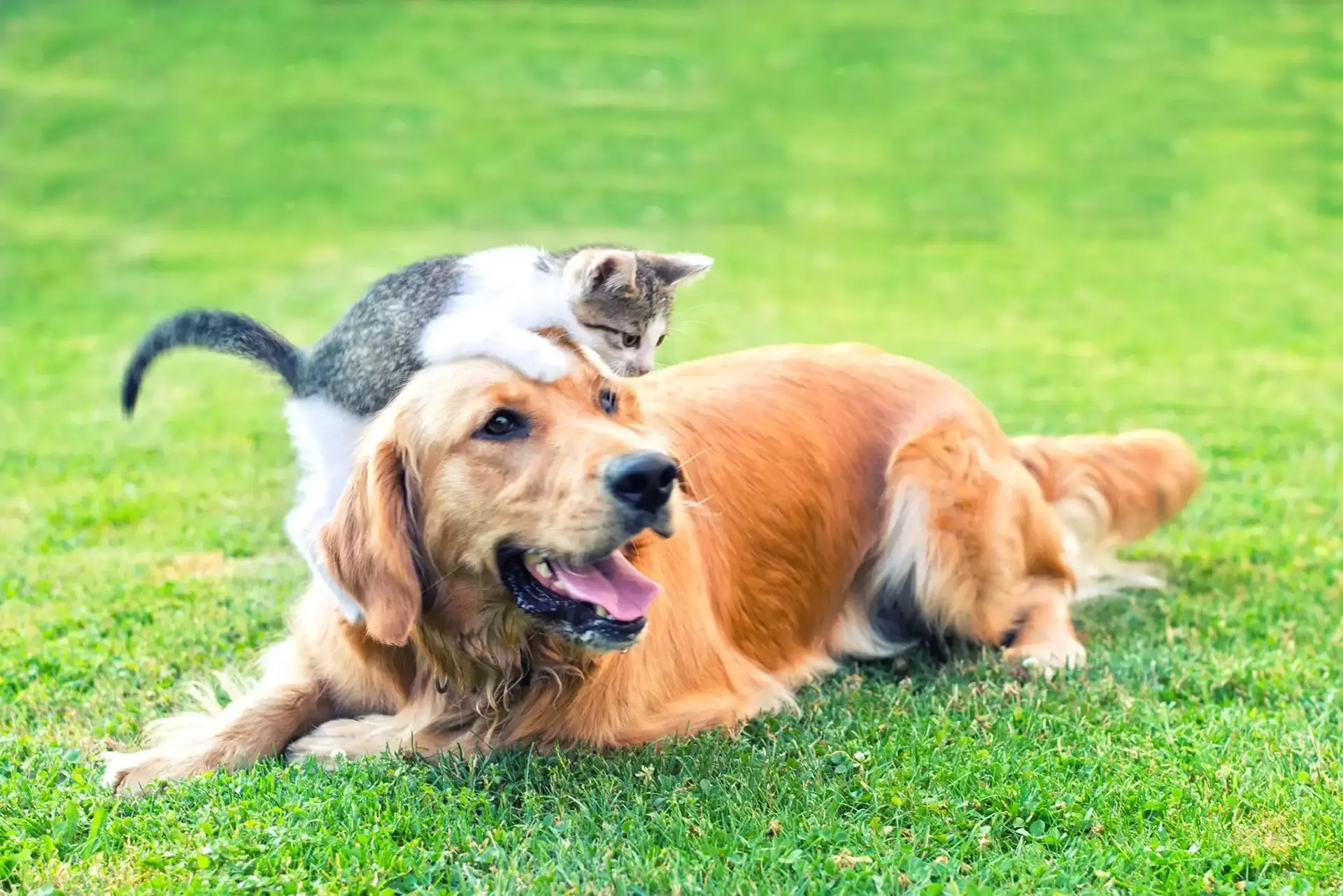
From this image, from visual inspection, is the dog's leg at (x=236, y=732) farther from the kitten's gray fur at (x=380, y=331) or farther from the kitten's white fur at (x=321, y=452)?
the kitten's gray fur at (x=380, y=331)

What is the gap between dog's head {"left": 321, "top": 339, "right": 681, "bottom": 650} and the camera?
3518mm

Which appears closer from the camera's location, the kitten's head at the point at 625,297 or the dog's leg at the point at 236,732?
the dog's leg at the point at 236,732

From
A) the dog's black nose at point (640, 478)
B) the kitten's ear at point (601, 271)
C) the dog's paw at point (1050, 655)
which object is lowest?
the dog's paw at point (1050, 655)

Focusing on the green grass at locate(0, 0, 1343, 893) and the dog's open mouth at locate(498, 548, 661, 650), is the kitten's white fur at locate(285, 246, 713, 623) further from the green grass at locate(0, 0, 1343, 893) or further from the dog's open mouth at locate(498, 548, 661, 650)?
the green grass at locate(0, 0, 1343, 893)

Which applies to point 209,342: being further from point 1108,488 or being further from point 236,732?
point 1108,488

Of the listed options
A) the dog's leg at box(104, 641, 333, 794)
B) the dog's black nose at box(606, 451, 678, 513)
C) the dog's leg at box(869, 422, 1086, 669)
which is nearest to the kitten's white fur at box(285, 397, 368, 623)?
the dog's leg at box(104, 641, 333, 794)

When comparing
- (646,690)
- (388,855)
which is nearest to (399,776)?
(388,855)

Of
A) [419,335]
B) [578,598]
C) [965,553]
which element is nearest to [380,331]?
[419,335]

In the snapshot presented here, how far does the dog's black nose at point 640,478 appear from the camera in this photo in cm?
338

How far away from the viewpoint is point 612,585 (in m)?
3.69

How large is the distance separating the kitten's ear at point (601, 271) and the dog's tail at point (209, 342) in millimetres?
884

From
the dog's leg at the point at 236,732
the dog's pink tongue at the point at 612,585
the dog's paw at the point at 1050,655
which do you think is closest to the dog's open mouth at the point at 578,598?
the dog's pink tongue at the point at 612,585

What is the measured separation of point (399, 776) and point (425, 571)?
53 centimetres

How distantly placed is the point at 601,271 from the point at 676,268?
0.55m
